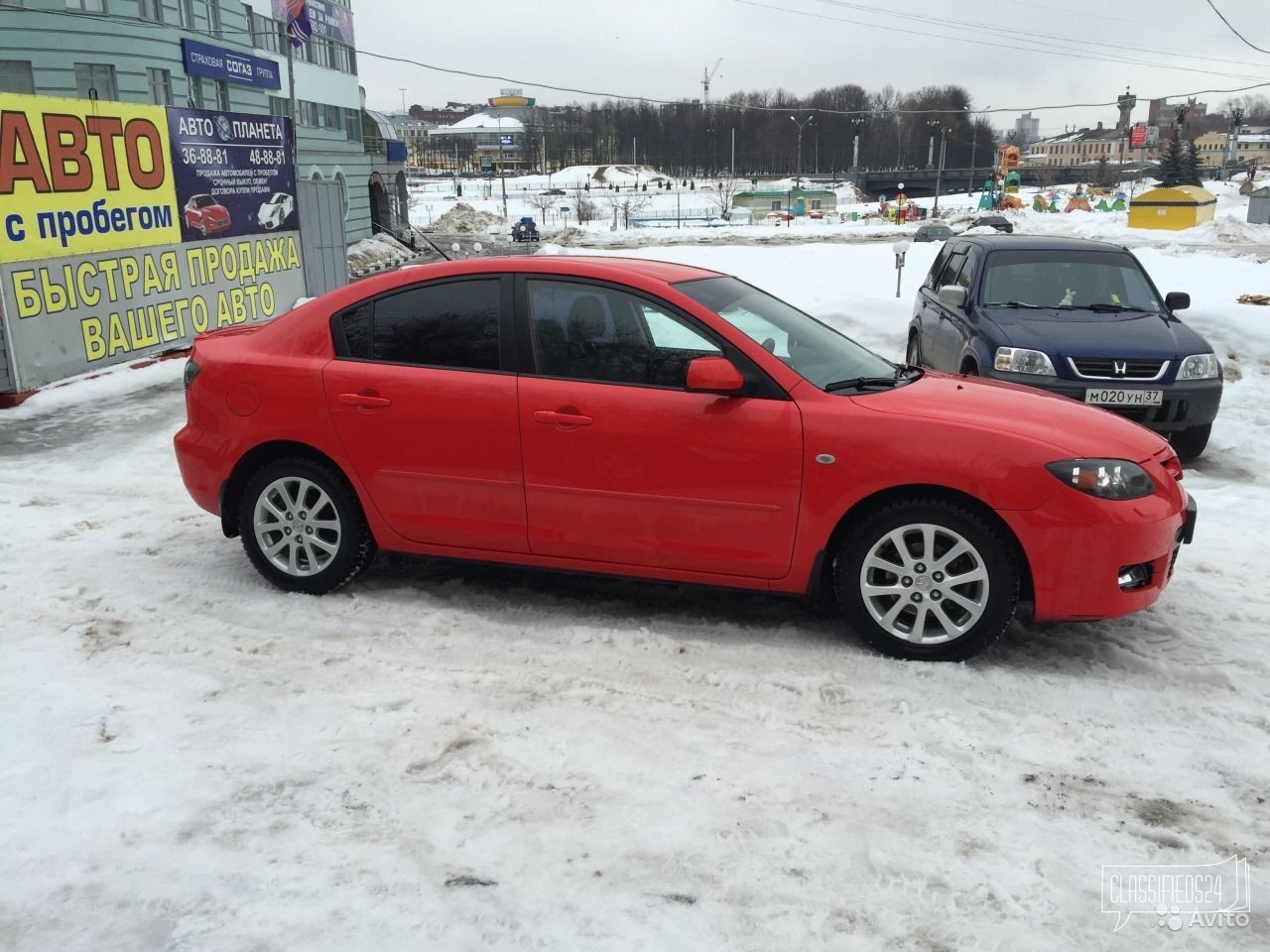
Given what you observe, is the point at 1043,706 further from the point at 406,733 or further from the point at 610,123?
the point at 610,123

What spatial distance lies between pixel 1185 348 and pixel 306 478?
21.6 ft

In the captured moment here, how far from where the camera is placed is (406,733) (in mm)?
3588

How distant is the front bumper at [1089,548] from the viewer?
3.95m

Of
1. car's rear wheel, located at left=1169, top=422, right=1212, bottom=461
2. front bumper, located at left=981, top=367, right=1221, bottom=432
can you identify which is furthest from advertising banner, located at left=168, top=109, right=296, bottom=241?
car's rear wheel, located at left=1169, top=422, right=1212, bottom=461

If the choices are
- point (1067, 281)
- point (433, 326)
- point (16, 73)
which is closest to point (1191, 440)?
point (1067, 281)

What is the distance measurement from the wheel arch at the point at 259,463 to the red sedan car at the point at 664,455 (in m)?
0.01

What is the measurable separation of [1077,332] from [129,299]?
9.75 m

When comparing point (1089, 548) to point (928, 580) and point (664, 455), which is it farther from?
point (664, 455)

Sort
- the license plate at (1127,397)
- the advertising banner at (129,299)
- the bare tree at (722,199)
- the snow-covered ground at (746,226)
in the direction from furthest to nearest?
the bare tree at (722,199)
the snow-covered ground at (746,226)
the advertising banner at (129,299)
the license plate at (1127,397)

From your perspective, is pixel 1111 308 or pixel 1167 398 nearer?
pixel 1167 398

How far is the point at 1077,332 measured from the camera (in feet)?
26.1

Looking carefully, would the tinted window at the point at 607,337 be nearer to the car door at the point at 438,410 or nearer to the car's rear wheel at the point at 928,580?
the car door at the point at 438,410

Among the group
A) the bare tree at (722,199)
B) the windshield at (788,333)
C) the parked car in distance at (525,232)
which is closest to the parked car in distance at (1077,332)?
the windshield at (788,333)

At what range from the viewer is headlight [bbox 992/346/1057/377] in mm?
7668
